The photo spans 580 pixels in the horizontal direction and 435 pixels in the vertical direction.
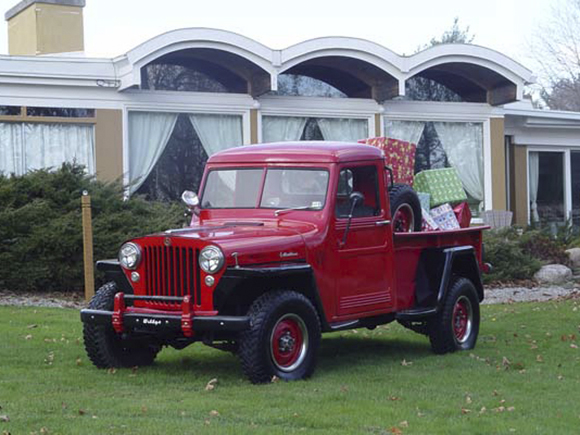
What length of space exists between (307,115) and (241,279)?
480 inches

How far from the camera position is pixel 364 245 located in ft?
31.5

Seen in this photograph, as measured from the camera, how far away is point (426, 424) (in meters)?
7.02

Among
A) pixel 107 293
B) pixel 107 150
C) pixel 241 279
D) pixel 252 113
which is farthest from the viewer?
pixel 252 113

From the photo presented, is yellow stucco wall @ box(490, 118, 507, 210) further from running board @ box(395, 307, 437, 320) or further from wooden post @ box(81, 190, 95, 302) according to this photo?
running board @ box(395, 307, 437, 320)

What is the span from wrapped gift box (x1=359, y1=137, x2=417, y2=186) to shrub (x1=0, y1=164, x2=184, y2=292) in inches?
215

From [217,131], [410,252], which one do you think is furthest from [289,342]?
[217,131]

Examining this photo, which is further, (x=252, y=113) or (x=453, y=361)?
(x=252, y=113)

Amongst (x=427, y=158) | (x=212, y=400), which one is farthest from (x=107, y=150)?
(x=212, y=400)

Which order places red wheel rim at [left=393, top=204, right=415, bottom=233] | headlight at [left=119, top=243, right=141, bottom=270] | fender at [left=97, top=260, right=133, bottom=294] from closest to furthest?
headlight at [left=119, top=243, right=141, bottom=270]
fender at [left=97, top=260, right=133, bottom=294]
red wheel rim at [left=393, top=204, right=415, bottom=233]

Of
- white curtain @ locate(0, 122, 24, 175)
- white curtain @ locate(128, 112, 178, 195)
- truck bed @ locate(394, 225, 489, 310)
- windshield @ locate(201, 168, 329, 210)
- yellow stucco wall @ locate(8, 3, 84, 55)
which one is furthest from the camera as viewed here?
yellow stucco wall @ locate(8, 3, 84, 55)

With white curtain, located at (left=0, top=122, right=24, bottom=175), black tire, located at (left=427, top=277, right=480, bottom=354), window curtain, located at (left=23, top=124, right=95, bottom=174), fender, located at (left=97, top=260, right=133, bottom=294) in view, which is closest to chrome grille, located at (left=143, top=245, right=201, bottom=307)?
fender, located at (left=97, top=260, right=133, bottom=294)

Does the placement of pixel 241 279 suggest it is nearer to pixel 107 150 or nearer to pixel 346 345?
pixel 346 345

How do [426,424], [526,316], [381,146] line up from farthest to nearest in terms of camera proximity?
[526,316] → [381,146] → [426,424]

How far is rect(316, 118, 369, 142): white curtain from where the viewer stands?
808 inches
